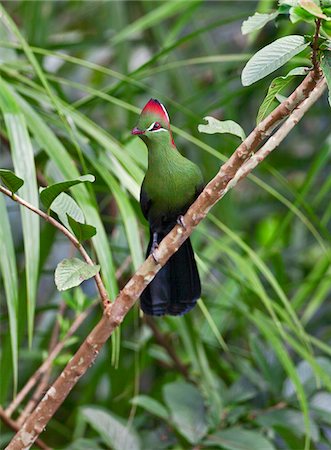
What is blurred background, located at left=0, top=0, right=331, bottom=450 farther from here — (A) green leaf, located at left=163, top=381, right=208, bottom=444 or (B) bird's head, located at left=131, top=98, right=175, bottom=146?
(B) bird's head, located at left=131, top=98, right=175, bottom=146

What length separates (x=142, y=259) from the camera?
0.96m

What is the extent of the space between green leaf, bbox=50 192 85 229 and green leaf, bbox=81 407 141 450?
49 cm

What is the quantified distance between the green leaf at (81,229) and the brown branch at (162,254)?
52mm

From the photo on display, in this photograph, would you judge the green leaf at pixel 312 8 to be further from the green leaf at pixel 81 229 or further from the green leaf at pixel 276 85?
the green leaf at pixel 81 229

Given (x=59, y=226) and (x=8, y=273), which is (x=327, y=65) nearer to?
(x=59, y=226)

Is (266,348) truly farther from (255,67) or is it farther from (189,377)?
(255,67)

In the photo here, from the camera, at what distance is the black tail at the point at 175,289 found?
815 millimetres

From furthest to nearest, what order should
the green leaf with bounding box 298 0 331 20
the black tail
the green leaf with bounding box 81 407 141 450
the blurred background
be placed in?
the green leaf with bounding box 81 407 141 450
the blurred background
the black tail
the green leaf with bounding box 298 0 331 20

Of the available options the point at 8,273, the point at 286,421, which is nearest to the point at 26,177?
the point at 8,273

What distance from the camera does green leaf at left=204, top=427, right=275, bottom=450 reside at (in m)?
1.08

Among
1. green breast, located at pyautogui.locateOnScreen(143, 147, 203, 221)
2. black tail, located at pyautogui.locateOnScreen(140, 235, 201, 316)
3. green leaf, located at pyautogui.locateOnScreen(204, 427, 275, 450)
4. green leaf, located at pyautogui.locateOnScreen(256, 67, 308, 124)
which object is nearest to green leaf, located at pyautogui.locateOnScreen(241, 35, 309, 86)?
green leaf, located at pyautogui.locateOnScreen(256, 67, 308, 124)

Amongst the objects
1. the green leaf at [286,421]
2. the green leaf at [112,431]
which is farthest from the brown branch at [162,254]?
the green leaf at [286,421]

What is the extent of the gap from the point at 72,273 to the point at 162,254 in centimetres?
8

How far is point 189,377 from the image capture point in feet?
4.39
